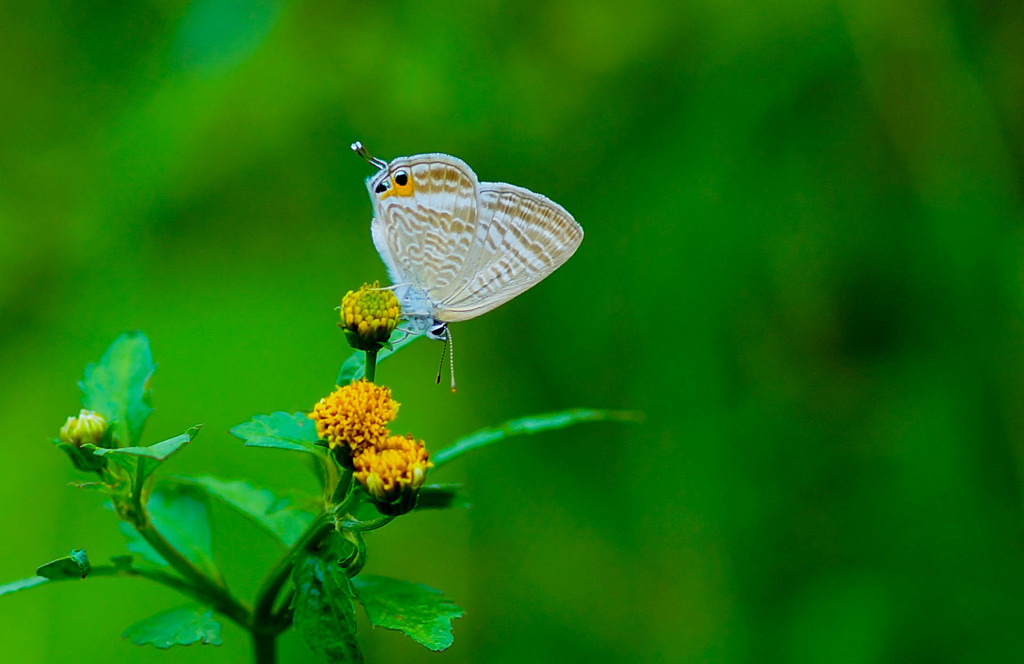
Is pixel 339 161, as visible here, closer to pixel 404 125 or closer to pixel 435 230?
pixel 404 125

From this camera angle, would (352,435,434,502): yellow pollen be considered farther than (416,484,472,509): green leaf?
No

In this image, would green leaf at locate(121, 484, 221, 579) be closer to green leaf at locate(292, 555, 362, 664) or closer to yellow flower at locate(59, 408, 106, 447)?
yellow flower at locate(59, 408, 106, 447)

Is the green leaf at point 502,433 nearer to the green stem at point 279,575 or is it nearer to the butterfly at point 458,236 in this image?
the green stem at point 279,575

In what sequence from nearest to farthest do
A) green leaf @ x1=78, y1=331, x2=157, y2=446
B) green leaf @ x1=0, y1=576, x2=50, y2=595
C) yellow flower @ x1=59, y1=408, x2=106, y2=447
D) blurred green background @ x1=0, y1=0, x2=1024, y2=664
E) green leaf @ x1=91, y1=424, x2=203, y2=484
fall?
green leaf @ x1=91, y1=424, x2=203, y2=484, green leaf @ x1=0, y1=576, x2=50, y2=595, yellow flower @ x1=59, y1=408, x2=106, y2=447, green leaf @ x1=78, y1=331, x2=157, y2=446, blurred green background @ x1=0, y1=0, x2=1024, y2=664

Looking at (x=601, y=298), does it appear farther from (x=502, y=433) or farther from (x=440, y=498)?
(x=440, y=498)

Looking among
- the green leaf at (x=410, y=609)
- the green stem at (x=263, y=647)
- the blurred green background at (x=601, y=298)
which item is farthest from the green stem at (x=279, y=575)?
the blurred green background at (x=601, y=298)

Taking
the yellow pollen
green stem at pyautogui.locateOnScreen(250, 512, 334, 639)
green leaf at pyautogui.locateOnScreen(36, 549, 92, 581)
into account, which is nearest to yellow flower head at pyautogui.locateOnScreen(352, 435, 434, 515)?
the yellow pollen
